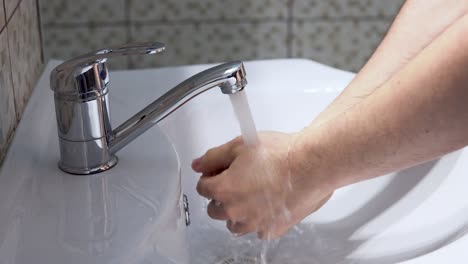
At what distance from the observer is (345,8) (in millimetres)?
1396

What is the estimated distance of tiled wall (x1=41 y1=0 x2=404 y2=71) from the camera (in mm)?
1336

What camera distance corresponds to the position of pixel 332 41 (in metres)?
1.43

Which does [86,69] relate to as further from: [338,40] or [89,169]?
[338,40]

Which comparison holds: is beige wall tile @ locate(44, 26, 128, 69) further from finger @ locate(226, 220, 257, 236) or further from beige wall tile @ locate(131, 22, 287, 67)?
finger @ locate(226, 220, 257, 236)

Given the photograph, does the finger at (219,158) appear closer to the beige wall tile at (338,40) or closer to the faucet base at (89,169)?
the faucet base at (89,169)

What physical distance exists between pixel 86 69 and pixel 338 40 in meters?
0.90

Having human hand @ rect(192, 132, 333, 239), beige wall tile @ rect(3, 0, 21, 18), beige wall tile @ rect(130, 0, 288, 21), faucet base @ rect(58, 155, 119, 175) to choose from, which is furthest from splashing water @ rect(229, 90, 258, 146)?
beige wall tile @ rect(130, 0, 288, 21)

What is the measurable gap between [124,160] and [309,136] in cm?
17

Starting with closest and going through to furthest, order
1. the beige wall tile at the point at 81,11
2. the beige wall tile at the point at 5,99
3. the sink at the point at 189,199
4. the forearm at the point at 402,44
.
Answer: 1. the sink at the point at 189,199
2. the beige wall tile at the point at 5,99
3. the forearm at the point at 402,44
4. the beige wall tile at the point at 81,11

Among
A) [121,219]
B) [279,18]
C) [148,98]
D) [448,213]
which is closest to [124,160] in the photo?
[121,219]

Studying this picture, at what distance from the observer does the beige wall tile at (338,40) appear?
141cm

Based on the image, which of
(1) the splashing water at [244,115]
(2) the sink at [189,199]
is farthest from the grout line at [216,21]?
(1) the splashing water at [244,115]

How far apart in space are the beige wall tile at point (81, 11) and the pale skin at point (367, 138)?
63 centimetres

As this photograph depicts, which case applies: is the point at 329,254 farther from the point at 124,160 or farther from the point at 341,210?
the point at 124,160
